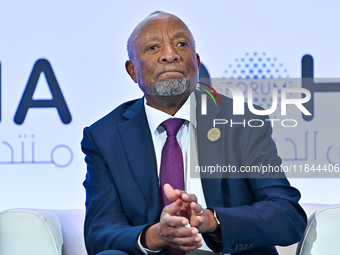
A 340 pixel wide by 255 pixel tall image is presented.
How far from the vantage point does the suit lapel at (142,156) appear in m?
1.79

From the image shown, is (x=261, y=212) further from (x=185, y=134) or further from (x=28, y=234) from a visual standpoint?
(x=28, y=234)

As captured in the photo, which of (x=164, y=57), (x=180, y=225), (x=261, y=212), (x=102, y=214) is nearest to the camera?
(x=180, y=225)

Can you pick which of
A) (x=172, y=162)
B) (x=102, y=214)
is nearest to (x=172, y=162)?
(x=172, y=162)

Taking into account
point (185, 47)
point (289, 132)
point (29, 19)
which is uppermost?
point (29, 19)

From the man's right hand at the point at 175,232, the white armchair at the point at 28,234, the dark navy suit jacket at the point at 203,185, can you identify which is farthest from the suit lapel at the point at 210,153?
the white armchair at the point at 28,234

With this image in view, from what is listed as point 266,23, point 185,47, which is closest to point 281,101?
point 266,23

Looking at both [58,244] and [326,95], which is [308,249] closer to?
[58,244]

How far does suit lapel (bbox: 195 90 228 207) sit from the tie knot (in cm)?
8

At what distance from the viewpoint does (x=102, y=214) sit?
178 centimetres

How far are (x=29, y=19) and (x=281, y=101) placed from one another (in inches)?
69.2

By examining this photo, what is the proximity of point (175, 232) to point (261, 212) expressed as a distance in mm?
379

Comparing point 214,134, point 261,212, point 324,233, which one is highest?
point 214,134

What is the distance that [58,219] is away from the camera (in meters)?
1.96

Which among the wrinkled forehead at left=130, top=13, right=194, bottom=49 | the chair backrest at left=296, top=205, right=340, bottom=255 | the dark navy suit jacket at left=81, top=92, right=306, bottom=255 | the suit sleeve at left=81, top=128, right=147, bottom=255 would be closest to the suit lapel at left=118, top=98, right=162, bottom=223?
the dark navy suit jacket at left=81, top=92, right=306, bottom=255
